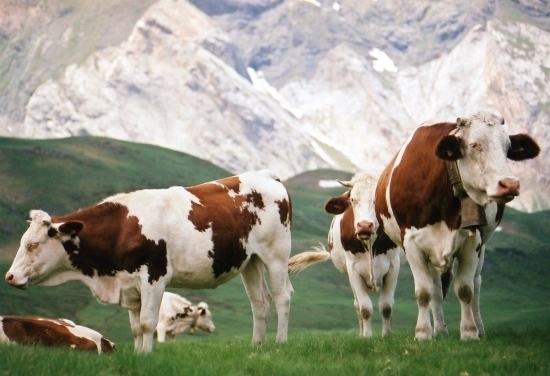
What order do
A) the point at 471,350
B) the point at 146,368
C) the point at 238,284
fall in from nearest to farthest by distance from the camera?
1. the point at 146,368
2. the point at 471,350
3. the point at 238,284

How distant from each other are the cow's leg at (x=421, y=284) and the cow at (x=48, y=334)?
513 centimetres

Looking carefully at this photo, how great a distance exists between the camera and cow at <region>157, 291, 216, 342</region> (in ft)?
119

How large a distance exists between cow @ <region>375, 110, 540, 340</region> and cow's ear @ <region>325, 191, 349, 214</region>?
3.87 meters

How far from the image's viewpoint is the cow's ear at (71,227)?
591 inches

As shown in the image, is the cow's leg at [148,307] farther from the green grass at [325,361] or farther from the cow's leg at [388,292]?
the cow's leg at [388,292]

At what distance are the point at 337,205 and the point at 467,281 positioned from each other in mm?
5366

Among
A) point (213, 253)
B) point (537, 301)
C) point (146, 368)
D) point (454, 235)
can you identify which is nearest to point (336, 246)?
point (213, 253)

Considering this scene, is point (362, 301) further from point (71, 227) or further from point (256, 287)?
point (71, 227)

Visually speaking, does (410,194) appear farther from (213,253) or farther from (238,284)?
(238,284)

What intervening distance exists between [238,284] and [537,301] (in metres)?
52.5

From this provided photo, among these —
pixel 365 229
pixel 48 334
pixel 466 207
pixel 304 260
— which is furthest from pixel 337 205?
pixel 48 334

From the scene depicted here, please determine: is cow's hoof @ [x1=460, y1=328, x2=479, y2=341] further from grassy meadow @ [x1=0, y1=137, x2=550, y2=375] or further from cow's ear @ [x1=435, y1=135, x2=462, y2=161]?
cow's ear @ [x1=435, y1=135, x2=462, y2=161]

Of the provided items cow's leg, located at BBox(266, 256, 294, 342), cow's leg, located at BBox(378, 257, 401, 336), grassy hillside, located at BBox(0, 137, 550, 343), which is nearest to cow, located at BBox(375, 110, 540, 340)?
cow's leg, located at BBox(266, 256, 294, 342)

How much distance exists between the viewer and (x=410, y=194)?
48.0 ft
